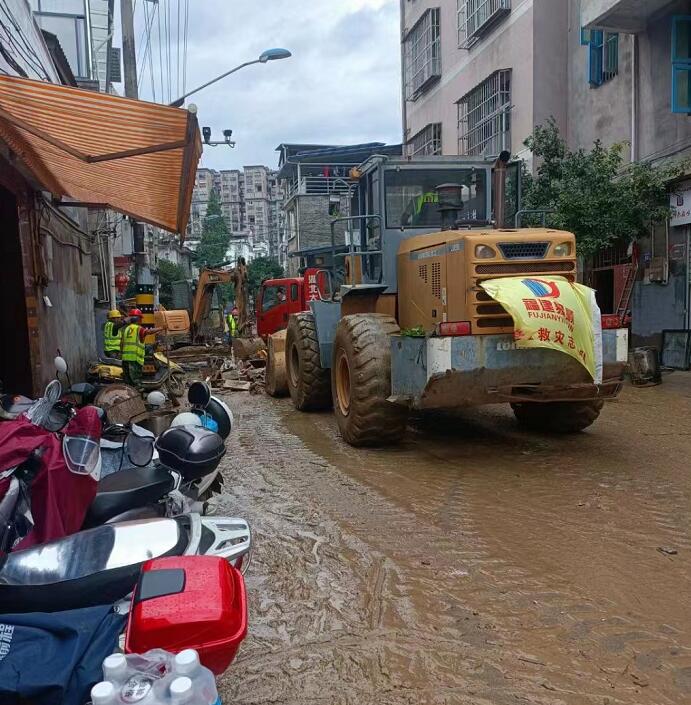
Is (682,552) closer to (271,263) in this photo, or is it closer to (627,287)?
(627,287)

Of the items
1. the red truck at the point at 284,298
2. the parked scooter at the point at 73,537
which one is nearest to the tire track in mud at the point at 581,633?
the parked scooter at the point at 73,537

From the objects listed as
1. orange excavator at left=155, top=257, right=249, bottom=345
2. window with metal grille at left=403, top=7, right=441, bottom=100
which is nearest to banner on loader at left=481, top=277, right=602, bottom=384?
orange excavator at left=155, top=257, right=249, bottom=345

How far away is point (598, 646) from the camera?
2.83m

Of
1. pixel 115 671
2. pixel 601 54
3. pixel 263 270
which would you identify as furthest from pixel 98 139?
pixel 263 270

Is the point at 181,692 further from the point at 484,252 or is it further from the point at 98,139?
the point at 484,252

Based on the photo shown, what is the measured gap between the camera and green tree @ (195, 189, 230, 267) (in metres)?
51.4

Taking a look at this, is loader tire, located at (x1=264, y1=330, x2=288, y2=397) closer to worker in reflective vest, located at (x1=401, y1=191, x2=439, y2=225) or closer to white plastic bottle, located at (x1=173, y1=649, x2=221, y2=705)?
worker in reflective vest, located at (x1=401, y1=191, x2=439, y2=225)

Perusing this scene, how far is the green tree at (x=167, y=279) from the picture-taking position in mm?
36606

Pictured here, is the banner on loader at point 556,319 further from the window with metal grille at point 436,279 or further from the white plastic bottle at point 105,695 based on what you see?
the white plastic bottle at point 105,695

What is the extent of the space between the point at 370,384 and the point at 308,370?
2398 millimetres

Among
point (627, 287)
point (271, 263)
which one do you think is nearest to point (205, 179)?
point (271, 263)

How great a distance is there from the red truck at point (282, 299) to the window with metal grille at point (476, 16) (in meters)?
7.85

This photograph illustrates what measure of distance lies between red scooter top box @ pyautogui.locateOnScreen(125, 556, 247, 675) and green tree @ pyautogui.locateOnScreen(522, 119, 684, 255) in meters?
10.9

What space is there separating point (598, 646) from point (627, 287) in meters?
11.6
